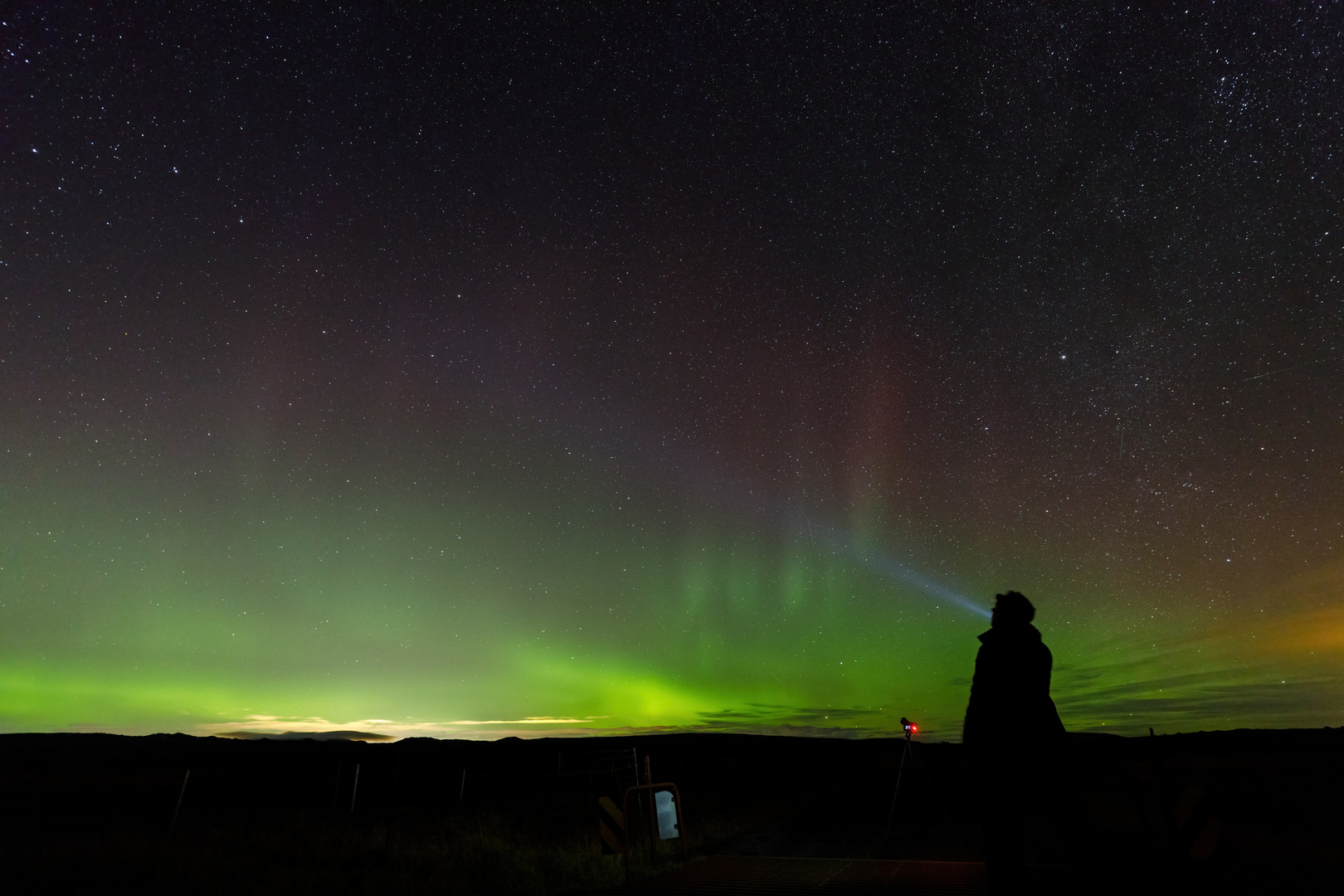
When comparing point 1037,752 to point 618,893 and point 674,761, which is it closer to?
point 618,893

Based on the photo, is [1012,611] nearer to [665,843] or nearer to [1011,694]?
[1011,694]

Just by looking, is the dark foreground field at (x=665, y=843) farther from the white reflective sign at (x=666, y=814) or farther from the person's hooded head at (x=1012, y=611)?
the person's hooded head at (x=1012, y=611)

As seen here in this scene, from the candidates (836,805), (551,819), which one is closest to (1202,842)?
(836,805)

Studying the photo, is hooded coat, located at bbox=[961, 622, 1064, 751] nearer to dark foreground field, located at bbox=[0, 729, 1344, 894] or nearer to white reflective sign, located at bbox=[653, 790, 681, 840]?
dark foreground field, located at bbox=[0, 729, 1344, 894]

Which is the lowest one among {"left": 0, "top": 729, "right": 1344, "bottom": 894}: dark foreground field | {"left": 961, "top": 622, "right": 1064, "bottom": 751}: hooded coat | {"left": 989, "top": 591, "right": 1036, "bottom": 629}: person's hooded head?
{"left": 0, "top": 729, "right": 1344, "bottom": 894}: dark foreground field

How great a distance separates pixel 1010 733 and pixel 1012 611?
78 cm

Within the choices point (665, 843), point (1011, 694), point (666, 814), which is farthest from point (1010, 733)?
point (665, 843)

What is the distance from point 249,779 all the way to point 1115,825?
34.0 metres

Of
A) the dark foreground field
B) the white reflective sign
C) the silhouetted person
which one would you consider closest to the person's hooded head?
the silhouetted person

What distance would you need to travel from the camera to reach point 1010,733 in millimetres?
4840

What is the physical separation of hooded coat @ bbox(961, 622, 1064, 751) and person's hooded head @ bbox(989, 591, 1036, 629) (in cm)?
3

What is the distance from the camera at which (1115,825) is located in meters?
12.6

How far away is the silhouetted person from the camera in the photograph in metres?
4.76

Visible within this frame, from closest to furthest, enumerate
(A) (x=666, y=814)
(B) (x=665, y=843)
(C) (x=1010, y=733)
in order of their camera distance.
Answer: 1. (C) (x=1010, y=733)
2. (A) (x=666, y=814)
3. (B) (x=665, y=843)
